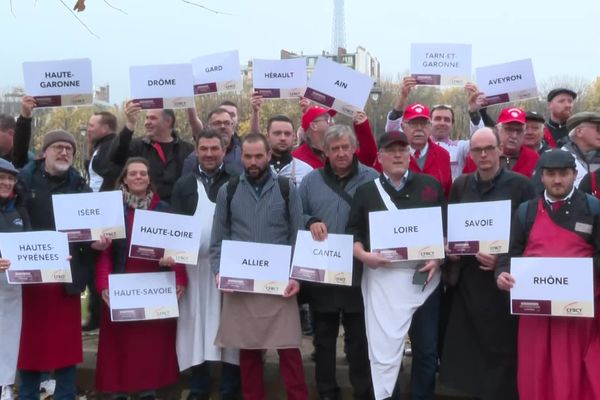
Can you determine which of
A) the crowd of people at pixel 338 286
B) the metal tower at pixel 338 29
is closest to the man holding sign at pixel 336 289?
the crowd of people at pixel 338 286

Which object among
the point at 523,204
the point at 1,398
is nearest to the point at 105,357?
the point at 1,398

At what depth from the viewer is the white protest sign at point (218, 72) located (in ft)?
26.6

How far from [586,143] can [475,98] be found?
157 cm

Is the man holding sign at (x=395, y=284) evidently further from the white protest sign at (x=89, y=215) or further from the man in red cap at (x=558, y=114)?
the man in red cap at (x=558, y=114)

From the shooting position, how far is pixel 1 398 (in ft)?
21.6

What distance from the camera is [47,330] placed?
621cm

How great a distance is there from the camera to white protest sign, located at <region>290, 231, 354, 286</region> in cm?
584

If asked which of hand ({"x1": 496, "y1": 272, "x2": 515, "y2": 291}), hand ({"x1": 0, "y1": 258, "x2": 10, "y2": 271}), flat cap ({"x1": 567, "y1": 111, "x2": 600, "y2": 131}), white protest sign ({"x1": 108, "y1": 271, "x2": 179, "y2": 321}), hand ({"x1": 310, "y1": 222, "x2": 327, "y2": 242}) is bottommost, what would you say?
white protest sign ({"x1": 108, "y1": 271, "x2": 179, "y2": 321})

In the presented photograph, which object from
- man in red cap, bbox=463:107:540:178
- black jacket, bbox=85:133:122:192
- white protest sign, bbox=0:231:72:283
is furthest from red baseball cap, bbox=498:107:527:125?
white protest sign, bbox=0:231:72:283

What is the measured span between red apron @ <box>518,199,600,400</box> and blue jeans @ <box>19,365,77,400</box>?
3752 mm

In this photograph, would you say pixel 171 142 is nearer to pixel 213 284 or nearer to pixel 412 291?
pixel 213 284

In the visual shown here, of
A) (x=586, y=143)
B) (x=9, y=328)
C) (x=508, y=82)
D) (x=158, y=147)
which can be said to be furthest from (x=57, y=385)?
(x=508, y=82)

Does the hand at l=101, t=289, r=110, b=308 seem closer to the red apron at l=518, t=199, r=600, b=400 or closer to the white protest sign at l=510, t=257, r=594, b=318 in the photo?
the white protest sign at l=510, t=257, r=594, b=318

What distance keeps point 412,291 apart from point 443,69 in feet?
9.46
